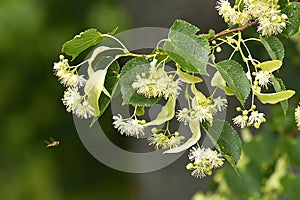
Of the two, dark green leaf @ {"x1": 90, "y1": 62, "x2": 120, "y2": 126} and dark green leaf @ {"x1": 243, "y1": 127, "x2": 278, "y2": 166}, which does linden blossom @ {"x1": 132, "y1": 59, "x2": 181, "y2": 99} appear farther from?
dark green leaf @ {"x1": 243, "y1": 127, "x2": 278, "y2": 166}

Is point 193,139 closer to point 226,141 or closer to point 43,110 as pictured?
point 226,141

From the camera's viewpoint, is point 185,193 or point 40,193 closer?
point 185,193

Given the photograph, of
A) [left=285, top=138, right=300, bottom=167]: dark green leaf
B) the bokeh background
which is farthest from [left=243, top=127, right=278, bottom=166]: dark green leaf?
the bokeh background

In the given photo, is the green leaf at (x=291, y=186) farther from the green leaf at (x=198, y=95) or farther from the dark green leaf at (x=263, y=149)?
the green leaf at (x=198, y=95)

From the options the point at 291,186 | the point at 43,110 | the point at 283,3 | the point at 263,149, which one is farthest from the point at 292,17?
the point at 43,110

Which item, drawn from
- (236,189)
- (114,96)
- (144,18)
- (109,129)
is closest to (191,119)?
(114,96)

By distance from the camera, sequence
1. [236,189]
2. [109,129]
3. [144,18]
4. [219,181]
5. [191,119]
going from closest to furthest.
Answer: [191,119] < [236,189] < [219,181] < [144,18] < [109,129]

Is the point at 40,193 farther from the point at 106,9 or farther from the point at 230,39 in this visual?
the point at 230,39
